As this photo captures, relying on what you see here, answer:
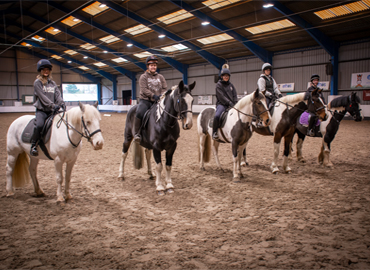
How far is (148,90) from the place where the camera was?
4.80m

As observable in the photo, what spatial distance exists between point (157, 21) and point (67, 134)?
17461 mm

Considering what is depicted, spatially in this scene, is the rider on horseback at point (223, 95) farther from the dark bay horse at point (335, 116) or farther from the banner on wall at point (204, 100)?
the banner on wall at point (204, 100)

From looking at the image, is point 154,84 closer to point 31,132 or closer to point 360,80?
point 31,132

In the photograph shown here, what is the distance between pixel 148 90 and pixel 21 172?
2.64m

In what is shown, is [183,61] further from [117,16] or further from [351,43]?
[351,43]

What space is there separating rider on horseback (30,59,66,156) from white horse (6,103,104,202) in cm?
16

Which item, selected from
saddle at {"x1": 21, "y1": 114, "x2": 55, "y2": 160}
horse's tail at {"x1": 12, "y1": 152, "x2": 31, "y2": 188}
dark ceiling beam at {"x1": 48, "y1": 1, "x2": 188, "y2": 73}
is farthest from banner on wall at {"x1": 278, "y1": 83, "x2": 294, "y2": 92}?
horse's tail at {"x1": 12, "y1": 152, "x2": 31, "y2": 188}

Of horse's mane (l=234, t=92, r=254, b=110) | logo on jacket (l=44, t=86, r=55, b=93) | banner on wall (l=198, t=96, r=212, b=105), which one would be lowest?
horse's mane (l=234, t=92, r=254, b=110)

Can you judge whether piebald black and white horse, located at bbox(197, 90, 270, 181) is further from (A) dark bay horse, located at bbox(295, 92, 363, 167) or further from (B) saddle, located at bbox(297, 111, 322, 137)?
(A) dark bay horse, located at bbox(295, 92, 363, 167)

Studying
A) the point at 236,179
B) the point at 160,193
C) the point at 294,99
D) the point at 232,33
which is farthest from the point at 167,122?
the point at 232,33

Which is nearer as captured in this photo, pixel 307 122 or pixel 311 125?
pixel 311 125

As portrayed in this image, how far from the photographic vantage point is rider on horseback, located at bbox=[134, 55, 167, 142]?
4.81m

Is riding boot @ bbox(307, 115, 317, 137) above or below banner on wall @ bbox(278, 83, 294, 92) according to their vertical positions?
below

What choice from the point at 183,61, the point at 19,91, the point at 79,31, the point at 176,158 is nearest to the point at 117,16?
the point at 79,31
